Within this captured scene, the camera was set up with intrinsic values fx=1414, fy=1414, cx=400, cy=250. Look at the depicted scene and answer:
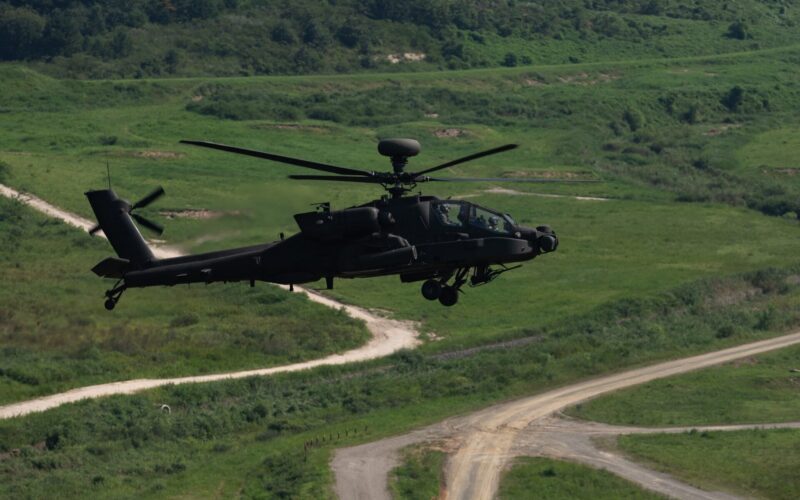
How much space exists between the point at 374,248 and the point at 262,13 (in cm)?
14581

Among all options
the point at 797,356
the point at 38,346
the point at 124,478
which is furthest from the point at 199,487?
the point at 797,356

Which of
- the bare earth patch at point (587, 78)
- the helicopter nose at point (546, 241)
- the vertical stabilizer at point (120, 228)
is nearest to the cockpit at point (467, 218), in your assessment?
the helicopter nose at point (546, 241)

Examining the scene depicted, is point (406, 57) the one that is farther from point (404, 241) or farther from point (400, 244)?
point (400, 244)

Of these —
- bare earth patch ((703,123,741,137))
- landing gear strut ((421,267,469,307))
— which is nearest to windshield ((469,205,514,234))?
landing gear strut ((421,267,469,307))

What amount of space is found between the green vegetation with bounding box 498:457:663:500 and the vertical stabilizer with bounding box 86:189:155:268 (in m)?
23.0

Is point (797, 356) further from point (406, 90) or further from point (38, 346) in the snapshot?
point (406, 90)

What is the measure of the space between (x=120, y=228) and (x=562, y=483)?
84.3ft

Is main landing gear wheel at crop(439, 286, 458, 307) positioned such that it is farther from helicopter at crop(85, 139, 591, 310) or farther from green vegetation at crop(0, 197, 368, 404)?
green vegetation at crop(0, 197, 368, 404)

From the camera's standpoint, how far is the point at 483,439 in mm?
72125

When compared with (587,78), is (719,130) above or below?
below

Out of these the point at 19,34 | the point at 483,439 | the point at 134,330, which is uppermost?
the point at 19,34

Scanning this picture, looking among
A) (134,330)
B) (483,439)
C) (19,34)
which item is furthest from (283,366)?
(19,34)

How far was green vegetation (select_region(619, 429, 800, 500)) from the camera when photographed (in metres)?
65.1

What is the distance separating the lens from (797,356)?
87.8m
